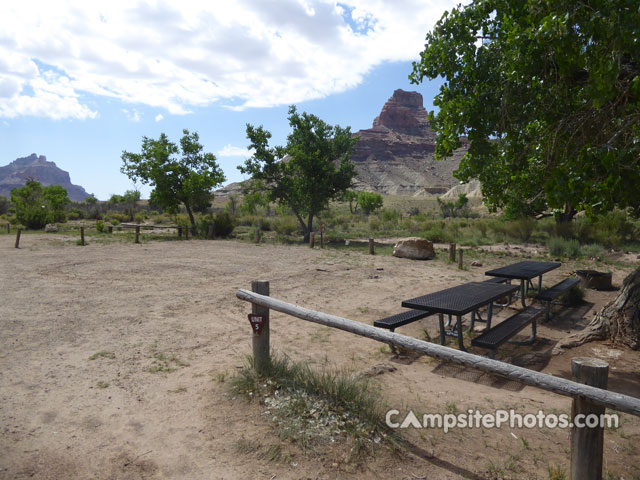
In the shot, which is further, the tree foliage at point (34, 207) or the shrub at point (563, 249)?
the tree foliage at point (34, 207)

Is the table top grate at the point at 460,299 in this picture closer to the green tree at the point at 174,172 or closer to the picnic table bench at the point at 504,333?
the picnic table bench at the point at 504,333

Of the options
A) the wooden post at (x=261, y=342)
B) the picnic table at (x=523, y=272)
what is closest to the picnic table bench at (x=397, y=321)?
the wooden post at (x=261, y=342)

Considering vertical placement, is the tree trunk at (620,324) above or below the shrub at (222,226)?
below

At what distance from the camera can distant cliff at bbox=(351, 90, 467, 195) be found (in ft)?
385

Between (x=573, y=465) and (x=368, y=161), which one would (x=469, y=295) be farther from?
(x=368, y=161)

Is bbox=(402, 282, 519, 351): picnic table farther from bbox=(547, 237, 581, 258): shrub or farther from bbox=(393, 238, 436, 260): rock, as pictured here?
bbox=(547, 237, 581, 258): shrub

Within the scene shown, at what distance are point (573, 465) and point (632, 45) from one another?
10.4ft

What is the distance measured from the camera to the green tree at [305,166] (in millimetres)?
21062

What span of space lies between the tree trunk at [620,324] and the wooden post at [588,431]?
3.21 metres

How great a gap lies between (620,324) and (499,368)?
361 centimetres

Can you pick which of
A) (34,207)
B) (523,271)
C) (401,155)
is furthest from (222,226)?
(401,155)

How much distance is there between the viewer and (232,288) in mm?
8984

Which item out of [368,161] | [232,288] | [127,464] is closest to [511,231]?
[232,288]

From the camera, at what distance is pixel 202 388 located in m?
4.05
